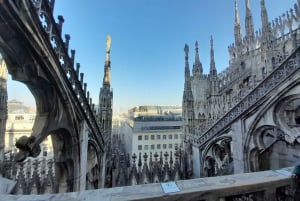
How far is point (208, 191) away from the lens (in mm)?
1866

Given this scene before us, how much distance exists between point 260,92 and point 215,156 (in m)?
3.99

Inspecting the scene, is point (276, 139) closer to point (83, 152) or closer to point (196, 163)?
point (196, 163)

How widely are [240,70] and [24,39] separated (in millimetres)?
23301

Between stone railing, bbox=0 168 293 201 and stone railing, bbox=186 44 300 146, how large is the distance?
6.10 m

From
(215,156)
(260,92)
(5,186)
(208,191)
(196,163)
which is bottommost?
(196,163)

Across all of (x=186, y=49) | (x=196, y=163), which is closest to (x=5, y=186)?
(x=196, y=163)

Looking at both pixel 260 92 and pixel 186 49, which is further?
pixel 186 49

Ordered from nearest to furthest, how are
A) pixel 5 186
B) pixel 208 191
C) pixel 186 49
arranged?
pixel 208 191
pixel 5 186
pixel 186 49

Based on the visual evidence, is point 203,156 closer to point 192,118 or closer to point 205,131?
point 205,131

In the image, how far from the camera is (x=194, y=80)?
22953mm

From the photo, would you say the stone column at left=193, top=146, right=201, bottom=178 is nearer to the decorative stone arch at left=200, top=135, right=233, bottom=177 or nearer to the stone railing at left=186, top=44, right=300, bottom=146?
the decorative stone arch at left=200, top=135, right=233, bottom=177

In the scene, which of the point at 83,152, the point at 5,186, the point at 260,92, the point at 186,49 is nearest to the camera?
the point at 5,186

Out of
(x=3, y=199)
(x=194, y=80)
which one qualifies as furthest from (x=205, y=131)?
(x=194, y=80)

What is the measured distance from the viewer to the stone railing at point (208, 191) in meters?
1.77
